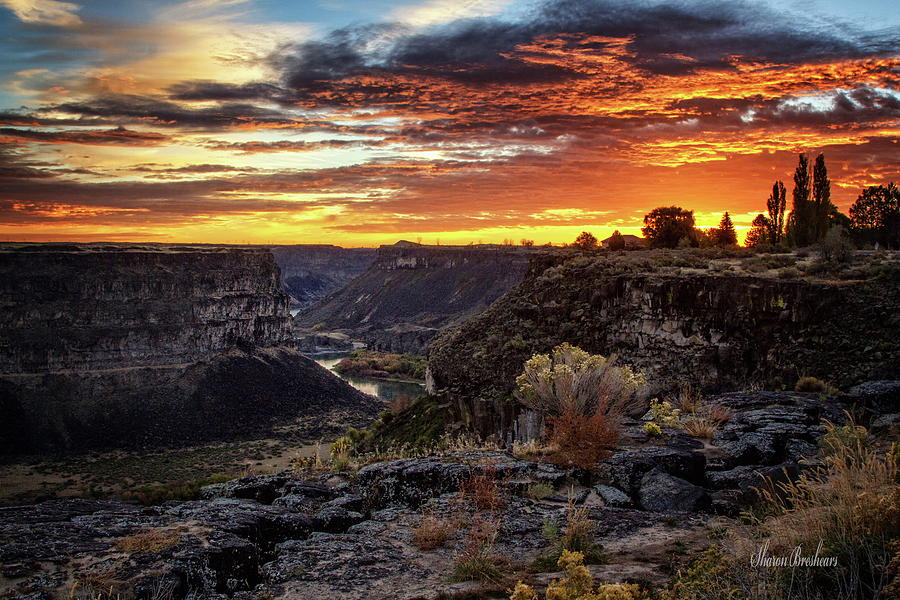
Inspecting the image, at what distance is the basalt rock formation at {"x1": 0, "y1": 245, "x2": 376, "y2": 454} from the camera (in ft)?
171

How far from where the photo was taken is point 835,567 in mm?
4641

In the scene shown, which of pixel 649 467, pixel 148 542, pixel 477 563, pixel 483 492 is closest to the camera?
pixel 477 563

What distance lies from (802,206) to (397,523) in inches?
1757

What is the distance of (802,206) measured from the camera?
143 feet

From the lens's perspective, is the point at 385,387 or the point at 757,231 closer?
the point at 757,231

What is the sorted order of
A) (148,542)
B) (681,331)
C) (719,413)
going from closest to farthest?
(148,542)
(719,413)
(681,331)

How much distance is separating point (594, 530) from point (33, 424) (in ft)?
183

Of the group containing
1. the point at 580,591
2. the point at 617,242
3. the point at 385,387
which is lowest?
the point at 385,387

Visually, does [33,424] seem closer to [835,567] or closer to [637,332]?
[637,332]

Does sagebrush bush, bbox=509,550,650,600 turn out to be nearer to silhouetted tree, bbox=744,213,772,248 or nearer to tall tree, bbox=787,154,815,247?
tall tree, bbox=787,154,815,247

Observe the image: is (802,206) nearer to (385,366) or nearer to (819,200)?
(819,200)

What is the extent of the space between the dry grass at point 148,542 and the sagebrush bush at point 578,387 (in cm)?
690

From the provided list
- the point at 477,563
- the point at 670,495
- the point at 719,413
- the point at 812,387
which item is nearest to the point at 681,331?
the point at 812,387

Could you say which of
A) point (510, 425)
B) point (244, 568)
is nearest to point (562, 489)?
point (244, 568)
